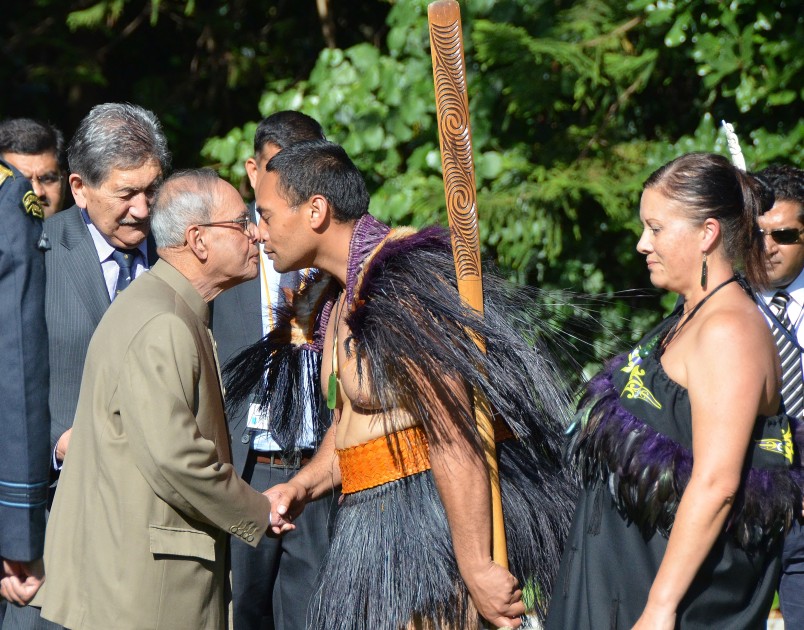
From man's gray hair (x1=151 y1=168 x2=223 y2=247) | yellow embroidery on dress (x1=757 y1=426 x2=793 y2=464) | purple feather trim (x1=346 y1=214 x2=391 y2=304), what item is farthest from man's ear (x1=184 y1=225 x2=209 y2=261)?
yellow embroidery on dress (x1=757 y1=426 x2=793 y2=464)

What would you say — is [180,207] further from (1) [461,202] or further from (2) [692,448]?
(2) [692,448]

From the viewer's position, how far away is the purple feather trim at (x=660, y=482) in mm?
2129

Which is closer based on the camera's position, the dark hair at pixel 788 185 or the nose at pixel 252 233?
the nose at pixel 252 233

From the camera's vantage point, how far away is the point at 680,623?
2.11 m

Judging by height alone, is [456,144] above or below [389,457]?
above

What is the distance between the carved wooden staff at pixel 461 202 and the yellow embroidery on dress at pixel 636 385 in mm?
364

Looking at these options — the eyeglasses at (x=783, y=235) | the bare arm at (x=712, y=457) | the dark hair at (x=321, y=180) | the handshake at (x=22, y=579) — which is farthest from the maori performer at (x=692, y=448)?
the handshake at (x=22, y=579)

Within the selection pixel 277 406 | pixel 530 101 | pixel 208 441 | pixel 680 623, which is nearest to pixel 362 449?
pixel 208 441

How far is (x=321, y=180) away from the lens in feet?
8.65

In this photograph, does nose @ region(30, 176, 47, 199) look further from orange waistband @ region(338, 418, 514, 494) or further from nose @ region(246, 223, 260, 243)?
orange waistband @ region(338, 418, 514, 494)

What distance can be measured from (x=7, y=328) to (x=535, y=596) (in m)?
1.49

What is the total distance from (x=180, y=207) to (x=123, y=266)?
0.74 meters

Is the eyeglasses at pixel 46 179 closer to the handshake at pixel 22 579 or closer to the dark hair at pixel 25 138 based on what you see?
the dark hair at pixel 25 138

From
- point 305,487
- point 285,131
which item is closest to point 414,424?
point 305,487
